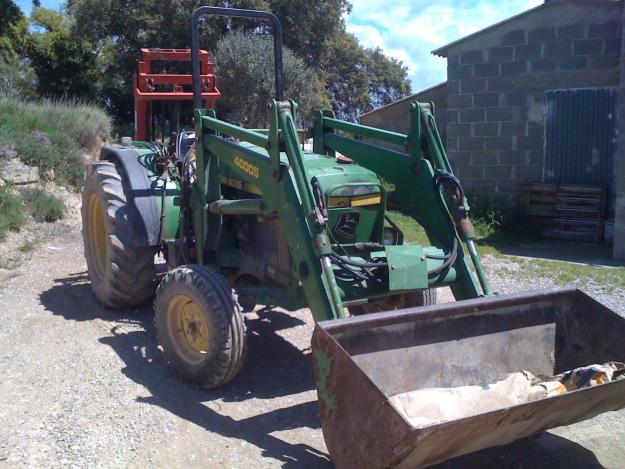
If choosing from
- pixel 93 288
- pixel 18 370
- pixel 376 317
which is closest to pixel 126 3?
pixel 93 288

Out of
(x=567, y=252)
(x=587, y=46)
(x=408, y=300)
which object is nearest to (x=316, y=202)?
(x=408, y=300)

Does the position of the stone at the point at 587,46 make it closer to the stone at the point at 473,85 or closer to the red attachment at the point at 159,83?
the stone at the point at 473,85

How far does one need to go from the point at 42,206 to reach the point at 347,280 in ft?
25.3

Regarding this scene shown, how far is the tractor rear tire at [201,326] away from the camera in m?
4.69

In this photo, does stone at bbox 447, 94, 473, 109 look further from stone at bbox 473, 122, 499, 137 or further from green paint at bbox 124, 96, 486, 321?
green paint at bbox 124, 96, 486, 321

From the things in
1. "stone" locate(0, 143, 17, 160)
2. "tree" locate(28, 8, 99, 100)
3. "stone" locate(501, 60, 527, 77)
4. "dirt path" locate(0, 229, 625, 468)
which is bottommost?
"dirt path" locate(0, 229, 625, 468)

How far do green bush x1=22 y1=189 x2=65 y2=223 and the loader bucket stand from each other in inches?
321

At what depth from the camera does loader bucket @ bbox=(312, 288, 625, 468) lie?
3.37 metres

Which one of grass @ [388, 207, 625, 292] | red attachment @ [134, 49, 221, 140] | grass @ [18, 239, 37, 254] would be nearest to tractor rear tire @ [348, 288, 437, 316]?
grass @ [388, 207, 625, 292]

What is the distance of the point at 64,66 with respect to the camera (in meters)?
22.7

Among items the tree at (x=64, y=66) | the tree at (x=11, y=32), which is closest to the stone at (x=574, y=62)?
the tree at (x=11, y=32)

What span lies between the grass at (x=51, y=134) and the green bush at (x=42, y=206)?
2.87 ft

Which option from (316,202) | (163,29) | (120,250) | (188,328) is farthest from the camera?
(163,29)

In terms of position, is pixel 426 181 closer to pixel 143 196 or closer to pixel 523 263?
pixel 143 196
